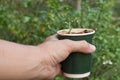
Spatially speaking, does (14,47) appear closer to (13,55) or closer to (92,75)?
(13,55)

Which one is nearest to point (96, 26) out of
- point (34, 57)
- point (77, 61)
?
point (77, 61)

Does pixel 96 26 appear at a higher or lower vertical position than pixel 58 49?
lower

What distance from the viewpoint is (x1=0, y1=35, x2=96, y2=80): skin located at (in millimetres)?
1742

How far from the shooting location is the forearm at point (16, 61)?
1730 millimetres

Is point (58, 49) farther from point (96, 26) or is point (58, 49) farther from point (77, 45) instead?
point (96, 26)

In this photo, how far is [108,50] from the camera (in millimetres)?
2691

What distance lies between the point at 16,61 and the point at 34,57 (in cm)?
9

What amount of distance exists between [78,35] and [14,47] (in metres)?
0.32

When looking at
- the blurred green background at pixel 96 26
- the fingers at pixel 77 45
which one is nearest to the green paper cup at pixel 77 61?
the fingers at pixel 77 45

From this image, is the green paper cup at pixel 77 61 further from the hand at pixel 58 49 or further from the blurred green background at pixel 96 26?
the blurred green background at pixel 96 26

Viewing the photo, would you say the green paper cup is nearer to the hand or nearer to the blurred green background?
the hand

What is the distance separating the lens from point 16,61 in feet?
5.77

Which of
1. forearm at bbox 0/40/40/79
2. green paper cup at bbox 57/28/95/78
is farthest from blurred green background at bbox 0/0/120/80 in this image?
forearm at bbox 0/40/40/79

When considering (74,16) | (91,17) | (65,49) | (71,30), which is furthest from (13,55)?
(91,17)
